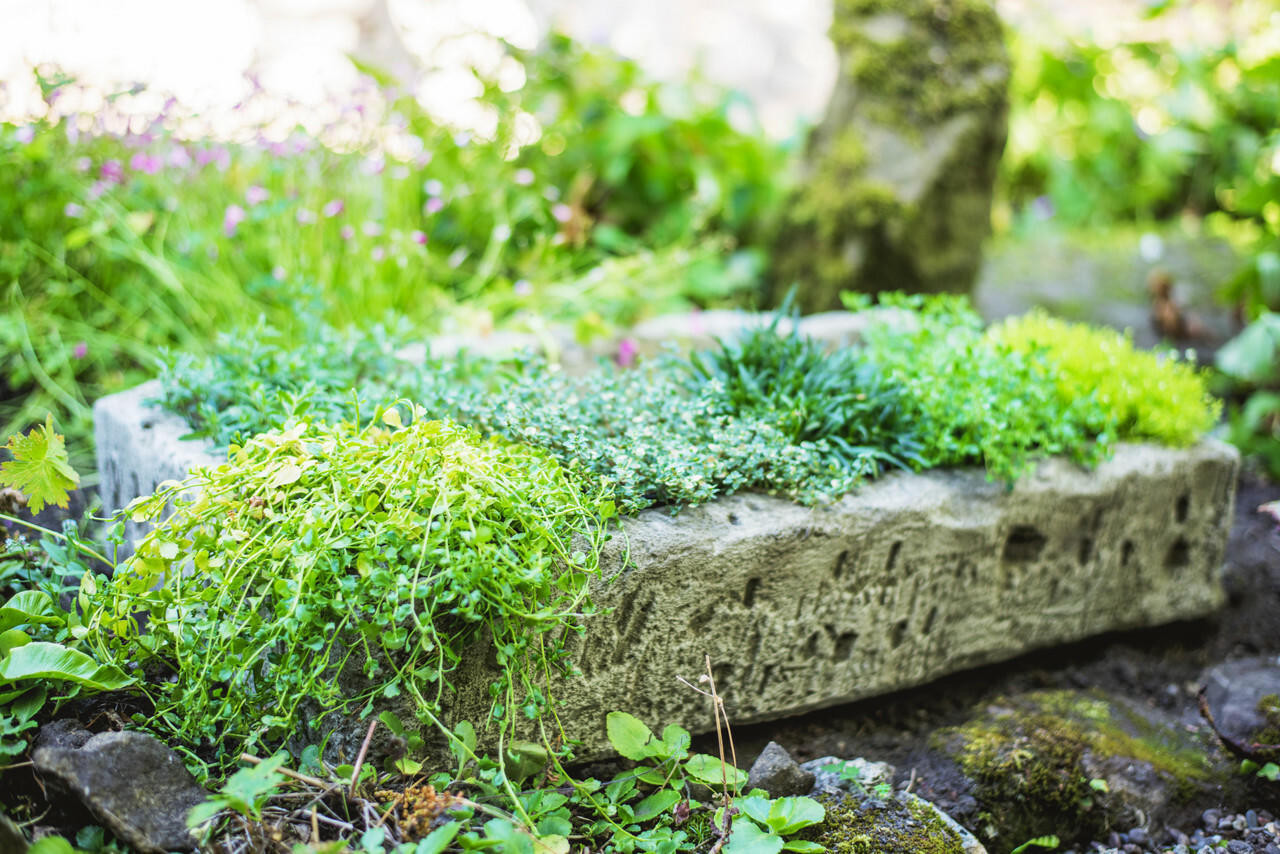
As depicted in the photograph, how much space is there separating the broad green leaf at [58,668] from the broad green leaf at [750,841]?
1.21 m

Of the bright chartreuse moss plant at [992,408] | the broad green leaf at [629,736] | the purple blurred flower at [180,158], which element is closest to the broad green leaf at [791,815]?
the broad green leaf at [629,736]

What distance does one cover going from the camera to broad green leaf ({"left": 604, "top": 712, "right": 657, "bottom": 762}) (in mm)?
Answer: 1876

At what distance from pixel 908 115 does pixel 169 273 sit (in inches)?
128

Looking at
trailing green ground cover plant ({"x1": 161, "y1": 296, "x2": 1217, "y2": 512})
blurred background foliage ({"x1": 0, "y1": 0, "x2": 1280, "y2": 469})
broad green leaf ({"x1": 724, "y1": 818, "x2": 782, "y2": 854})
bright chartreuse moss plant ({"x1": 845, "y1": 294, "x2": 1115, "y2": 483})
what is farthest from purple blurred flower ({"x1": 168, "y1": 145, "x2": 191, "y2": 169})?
broad green leaf ({"x1": 724, "y1": 818, "x2": 782, "y2": 854})

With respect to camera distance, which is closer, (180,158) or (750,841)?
(750,841)

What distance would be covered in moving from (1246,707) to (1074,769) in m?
0.68

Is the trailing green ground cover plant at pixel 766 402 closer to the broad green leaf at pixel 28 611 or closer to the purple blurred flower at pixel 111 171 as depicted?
the broad green leaf at pixel 28 611

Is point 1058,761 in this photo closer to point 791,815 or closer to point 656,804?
point 791,815

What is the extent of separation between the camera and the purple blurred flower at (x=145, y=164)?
134 inches

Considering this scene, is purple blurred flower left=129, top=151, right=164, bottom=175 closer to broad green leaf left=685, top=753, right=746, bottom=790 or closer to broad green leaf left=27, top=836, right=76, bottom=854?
broad green leaf left=27, top=836, right=76, bottom=854

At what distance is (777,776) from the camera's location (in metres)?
2.00

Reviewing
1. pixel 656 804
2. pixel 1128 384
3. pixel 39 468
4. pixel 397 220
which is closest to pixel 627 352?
pixel 397 220

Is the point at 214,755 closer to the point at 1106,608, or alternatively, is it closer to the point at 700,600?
the point at 700,600

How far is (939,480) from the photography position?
2.52m
